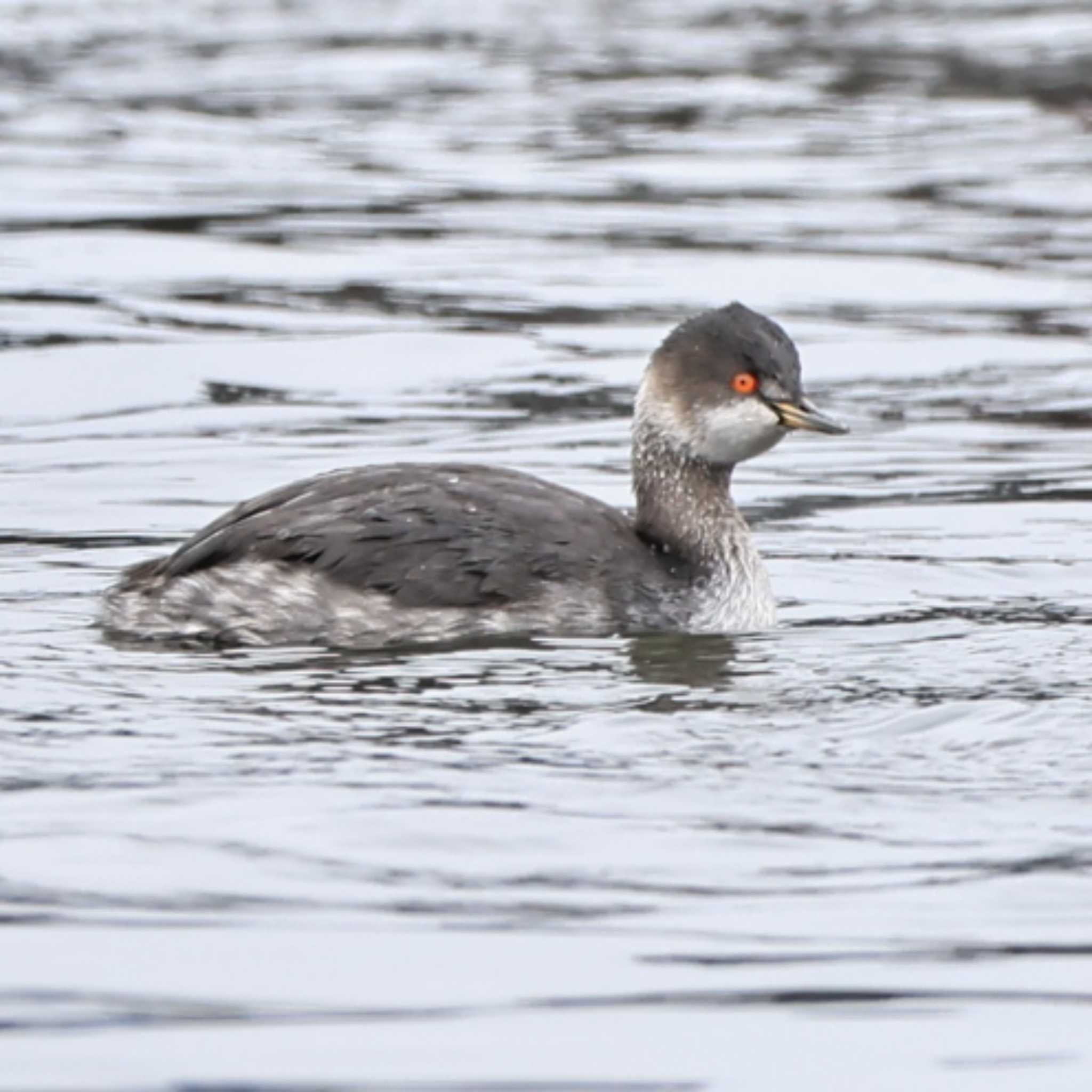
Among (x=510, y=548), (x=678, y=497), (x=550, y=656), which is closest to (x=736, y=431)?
(x=678, y=497)

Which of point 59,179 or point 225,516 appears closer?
point 225,516

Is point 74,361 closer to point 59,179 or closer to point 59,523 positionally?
point 59,523

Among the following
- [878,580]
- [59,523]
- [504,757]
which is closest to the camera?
[504,757]

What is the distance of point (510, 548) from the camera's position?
8.82 m

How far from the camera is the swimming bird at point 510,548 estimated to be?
8688mm

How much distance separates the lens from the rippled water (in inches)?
218

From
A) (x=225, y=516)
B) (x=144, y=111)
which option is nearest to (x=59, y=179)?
(x=144, y=111)

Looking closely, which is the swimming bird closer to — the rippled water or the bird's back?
the bird's back

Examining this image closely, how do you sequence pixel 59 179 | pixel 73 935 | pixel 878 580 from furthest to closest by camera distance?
pixel 59 179 → pixel 878 580 → pixel 73 935

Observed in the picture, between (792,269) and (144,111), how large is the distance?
8.19 m

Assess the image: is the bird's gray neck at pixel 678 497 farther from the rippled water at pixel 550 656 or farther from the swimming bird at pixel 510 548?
the rippled water at pixel 550 656

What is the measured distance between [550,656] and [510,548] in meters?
0.47

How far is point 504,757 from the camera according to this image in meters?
7.10

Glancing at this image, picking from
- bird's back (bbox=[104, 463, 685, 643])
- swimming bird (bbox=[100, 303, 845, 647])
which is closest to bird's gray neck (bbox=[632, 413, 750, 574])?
swimming bird (bbox=[100, 303, 845, 647])
